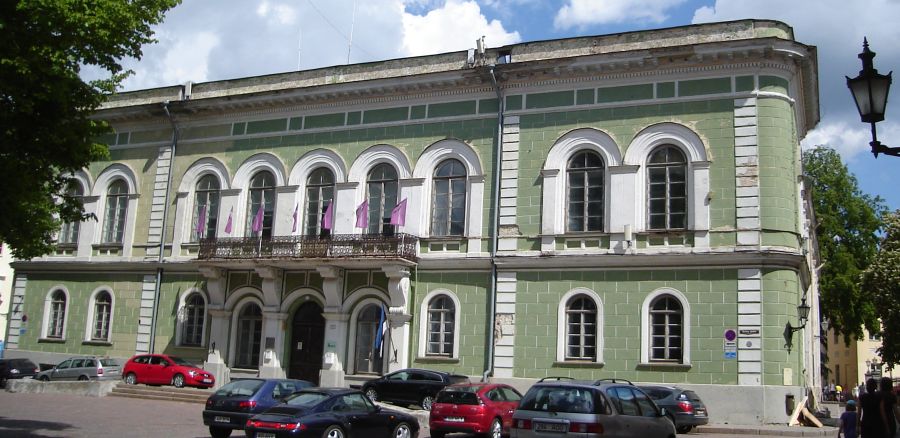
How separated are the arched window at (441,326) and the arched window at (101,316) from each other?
45.1 ft

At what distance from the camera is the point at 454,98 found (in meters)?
27.9

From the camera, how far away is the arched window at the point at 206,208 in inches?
1230

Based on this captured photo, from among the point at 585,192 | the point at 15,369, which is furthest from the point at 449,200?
the point at 15,369

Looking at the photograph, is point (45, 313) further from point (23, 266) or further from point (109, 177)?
point (109, 177)

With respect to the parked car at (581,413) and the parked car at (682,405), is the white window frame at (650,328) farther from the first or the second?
the parked car at (581,413)

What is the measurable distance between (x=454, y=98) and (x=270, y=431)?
→ 1607 cm

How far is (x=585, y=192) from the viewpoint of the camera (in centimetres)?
2569

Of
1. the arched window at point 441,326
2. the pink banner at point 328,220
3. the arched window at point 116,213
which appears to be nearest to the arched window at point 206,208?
the arched window at point 116,213

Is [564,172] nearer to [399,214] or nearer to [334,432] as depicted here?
[399,214]

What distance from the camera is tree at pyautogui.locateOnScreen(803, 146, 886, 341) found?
43531 mm

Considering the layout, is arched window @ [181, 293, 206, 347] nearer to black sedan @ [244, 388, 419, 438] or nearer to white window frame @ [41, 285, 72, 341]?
white window frame @ [41, 285, 72, 341]

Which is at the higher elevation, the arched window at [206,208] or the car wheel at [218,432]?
the arched window at [206,208]

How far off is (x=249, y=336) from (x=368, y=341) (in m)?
4.92

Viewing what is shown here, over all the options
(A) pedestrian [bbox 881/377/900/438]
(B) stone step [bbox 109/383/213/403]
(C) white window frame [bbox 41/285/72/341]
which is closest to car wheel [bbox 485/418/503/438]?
(A) pedestrian [bbox 881/377/900/438]
